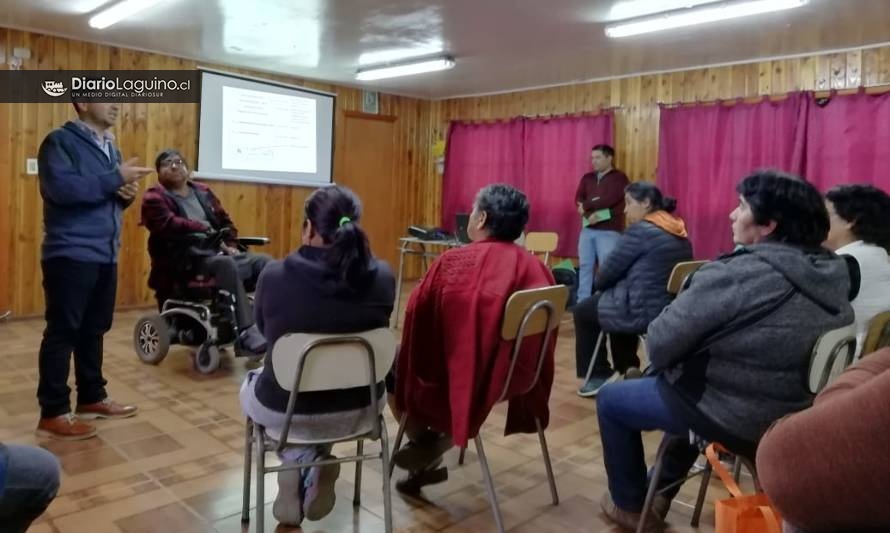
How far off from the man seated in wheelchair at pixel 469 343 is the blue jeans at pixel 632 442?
307mm

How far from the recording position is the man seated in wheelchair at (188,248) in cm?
379

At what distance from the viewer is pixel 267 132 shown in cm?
683

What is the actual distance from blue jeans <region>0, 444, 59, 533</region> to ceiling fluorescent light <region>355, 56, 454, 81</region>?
198 inches

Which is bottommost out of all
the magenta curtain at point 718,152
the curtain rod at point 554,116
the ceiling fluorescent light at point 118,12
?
the magenta curtain at point 718,152

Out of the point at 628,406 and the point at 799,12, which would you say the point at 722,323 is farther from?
the point at 799,12

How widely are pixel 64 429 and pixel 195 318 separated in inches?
46.9

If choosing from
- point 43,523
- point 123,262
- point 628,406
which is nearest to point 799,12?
point 628,406

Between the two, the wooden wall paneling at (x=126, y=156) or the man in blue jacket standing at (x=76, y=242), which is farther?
the wooden wall paneling at (x=126, y=156)

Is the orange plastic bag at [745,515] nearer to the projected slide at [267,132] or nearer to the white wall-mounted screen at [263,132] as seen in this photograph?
the white wall-mounted screen at [263,132]

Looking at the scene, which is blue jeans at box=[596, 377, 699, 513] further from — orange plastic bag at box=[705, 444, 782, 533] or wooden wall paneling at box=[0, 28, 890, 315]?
wooden wall paneling at box=[0, 28, 890, 315]

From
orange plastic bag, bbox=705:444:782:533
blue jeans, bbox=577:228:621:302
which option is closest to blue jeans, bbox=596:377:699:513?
orange plastic bag, bbox=705:444:782:533

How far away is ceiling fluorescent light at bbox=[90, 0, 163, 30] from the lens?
4477 mm
